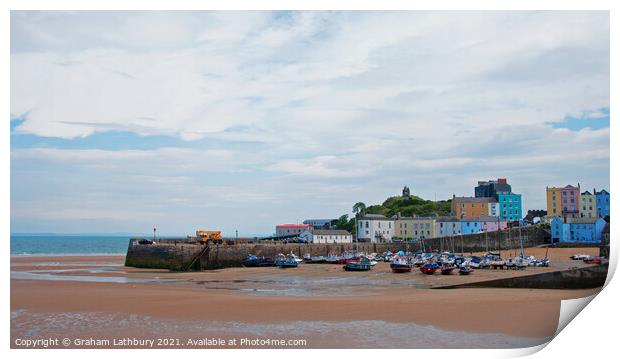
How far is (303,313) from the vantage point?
62.4 ft

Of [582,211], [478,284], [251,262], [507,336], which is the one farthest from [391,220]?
[507,336]

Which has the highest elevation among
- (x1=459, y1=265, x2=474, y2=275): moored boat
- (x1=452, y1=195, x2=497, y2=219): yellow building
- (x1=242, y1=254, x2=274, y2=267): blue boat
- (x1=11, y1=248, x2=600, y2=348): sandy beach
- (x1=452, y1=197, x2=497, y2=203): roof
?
(x1=452, y1=197, x2=497, y2=203): roof

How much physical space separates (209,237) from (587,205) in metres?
41.2

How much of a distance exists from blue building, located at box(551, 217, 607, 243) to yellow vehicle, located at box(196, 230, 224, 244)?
1288 inches

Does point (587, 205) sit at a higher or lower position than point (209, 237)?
higher

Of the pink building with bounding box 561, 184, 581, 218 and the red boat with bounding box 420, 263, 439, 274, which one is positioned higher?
the pink building with bounding box 561, 184, 581, 218

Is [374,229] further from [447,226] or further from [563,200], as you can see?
[563,200]

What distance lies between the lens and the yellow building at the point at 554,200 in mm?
70656

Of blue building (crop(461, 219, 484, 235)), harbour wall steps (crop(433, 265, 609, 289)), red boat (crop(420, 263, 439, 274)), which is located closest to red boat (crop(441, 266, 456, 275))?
red boat (crop(420, 263, 439, 274))

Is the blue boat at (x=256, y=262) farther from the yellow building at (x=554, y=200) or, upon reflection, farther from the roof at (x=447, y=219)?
the yellow building at (x=554, y=200)

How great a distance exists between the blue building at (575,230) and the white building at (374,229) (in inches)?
807

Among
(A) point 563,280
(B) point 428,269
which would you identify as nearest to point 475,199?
(B) point 428,269

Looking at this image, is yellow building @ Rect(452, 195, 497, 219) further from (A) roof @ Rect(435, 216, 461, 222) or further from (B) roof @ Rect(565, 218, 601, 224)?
(B) roof @ Rect(565, 218, 601, 224)

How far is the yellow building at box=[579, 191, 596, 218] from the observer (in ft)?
202
